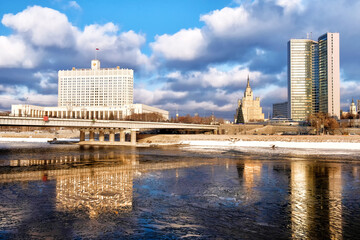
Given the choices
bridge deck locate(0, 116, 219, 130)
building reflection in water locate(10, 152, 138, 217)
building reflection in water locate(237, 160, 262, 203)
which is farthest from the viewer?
bridge deck locate(0, 116, 219, 130)

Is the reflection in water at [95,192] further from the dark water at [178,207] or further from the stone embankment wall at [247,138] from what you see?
the stone embankment wall at [247,138]

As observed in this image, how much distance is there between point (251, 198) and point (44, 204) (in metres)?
13.2

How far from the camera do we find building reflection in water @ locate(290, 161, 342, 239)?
1358cm

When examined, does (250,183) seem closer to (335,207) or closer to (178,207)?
(335,207)

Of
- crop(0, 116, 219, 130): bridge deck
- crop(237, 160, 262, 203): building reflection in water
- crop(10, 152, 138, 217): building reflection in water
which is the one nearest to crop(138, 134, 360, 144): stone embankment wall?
crop(0, 116, 219, 130): bridge deck

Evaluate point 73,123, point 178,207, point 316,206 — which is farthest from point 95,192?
point 73,123

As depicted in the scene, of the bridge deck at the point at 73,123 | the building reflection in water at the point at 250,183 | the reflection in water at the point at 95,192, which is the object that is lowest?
the building reflection in water at the point at 250,183

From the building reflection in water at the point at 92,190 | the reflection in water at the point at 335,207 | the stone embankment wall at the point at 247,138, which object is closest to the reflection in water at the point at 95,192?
the building reflection in water at the point at 92,190

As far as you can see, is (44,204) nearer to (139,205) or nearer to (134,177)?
(139,205)

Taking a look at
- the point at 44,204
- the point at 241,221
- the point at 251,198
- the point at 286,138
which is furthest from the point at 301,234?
the point at 286,138

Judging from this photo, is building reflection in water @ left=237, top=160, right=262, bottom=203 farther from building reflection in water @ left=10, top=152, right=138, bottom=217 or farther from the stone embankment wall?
the stone embankment wall

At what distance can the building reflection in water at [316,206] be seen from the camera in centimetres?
1358

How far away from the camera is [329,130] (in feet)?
449

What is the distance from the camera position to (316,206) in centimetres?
1808
